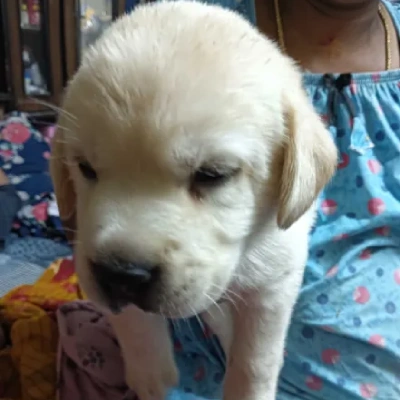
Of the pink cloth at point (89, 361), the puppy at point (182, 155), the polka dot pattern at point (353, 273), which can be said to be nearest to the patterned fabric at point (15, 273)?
the pink cloth at point (89, 361)

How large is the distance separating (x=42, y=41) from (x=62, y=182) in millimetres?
2052

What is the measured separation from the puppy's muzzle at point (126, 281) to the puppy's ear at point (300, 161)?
0.22 metres

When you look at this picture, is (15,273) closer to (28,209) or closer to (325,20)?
(28,209)

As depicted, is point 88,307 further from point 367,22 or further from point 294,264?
point 367,22

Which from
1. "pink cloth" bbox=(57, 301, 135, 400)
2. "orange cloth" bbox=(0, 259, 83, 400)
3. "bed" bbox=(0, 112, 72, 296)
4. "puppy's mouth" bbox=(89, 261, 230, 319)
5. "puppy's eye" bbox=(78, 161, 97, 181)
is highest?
"puppy's eye" bbox=(78, 161, 97, 181)

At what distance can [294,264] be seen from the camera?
3.41ft

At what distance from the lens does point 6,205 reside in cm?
227

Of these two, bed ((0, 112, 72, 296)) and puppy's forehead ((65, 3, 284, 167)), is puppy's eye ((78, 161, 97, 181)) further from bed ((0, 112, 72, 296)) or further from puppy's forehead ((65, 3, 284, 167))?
bed ((0, 112, 72, 296))

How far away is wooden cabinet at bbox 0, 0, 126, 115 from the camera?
283 centimetres

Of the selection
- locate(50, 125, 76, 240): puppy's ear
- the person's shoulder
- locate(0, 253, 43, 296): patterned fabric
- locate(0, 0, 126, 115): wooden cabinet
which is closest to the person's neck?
the person's shoulder

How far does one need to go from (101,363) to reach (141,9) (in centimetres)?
68

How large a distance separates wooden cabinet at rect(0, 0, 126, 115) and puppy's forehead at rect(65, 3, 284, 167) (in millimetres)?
1984

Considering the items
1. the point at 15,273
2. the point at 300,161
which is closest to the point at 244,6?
the point at 300,161

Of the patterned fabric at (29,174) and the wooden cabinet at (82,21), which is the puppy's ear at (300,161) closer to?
the patterned fabric at (29,174)
